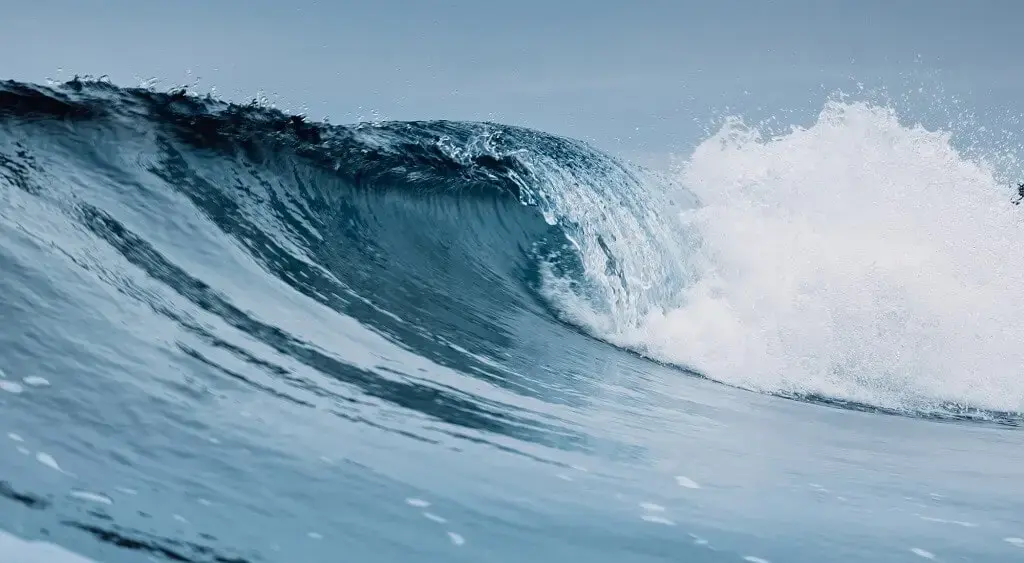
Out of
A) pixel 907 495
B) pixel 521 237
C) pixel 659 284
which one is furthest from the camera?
pixel 521 237

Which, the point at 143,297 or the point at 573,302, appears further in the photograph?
the point at 573,302

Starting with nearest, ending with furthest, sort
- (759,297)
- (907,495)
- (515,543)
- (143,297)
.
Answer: (515,543) < (907,495) < (143,297) < (759,297)

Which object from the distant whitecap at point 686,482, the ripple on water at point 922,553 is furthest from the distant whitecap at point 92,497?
the ripple on water at point 922,553

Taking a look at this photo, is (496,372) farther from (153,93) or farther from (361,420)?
(153,93)

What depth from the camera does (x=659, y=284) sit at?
302 inches

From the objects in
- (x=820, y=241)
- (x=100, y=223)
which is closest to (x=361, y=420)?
(x=100, y=223)

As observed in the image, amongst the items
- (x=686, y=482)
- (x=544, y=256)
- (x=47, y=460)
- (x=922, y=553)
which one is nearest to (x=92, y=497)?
(x=47, y=460)

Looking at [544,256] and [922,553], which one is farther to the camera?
[544,256]

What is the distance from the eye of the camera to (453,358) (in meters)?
4.85

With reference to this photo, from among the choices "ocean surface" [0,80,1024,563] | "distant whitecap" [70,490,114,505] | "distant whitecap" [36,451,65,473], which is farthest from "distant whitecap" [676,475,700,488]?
"distant whitecap" [36,451,65,473]

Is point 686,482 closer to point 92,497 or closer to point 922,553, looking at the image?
point 922,553

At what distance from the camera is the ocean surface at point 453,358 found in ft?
8.07

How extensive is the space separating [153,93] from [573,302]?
413 centimetres

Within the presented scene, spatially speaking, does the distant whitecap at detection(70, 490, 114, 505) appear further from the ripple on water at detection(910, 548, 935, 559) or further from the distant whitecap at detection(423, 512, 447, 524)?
the ripple on water at detection(910, 548, 935, 559)
